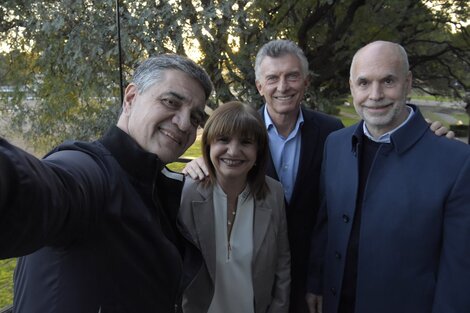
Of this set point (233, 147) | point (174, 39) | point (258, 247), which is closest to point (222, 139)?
point (233, 147)

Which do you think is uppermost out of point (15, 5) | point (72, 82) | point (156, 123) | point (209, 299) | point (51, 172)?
point (15, 5)

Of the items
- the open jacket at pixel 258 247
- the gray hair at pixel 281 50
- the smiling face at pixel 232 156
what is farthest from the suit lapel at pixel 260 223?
the gray hair at pixel 281 50

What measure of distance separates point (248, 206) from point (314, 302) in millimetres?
761

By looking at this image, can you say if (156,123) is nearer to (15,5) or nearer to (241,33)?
(241,33)

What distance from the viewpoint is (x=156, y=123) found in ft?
4.23

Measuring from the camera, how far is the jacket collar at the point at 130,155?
1.16 meters

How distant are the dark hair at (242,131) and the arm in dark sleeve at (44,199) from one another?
3.18 ft

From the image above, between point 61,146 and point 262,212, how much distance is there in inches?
45.2

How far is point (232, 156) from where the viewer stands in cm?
191

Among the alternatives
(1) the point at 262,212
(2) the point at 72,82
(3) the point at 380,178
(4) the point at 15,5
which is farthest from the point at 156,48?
(3) the point at 380,178

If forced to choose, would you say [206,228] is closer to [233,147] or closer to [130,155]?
[233,147]

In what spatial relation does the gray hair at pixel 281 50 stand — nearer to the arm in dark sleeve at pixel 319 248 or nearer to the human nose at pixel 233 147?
A: the arm in dark sleeve at pixel 319 248

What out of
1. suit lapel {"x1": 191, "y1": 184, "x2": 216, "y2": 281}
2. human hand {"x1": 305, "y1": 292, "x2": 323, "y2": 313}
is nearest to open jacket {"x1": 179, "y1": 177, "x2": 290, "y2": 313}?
suit lapel {"x1": 191, "y1": 184, "x2": 216, "y2": 281}

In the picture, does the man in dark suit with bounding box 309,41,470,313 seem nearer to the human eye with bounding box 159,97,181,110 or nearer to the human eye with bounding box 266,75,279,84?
the human eye with bounding box 266,75,279,84
